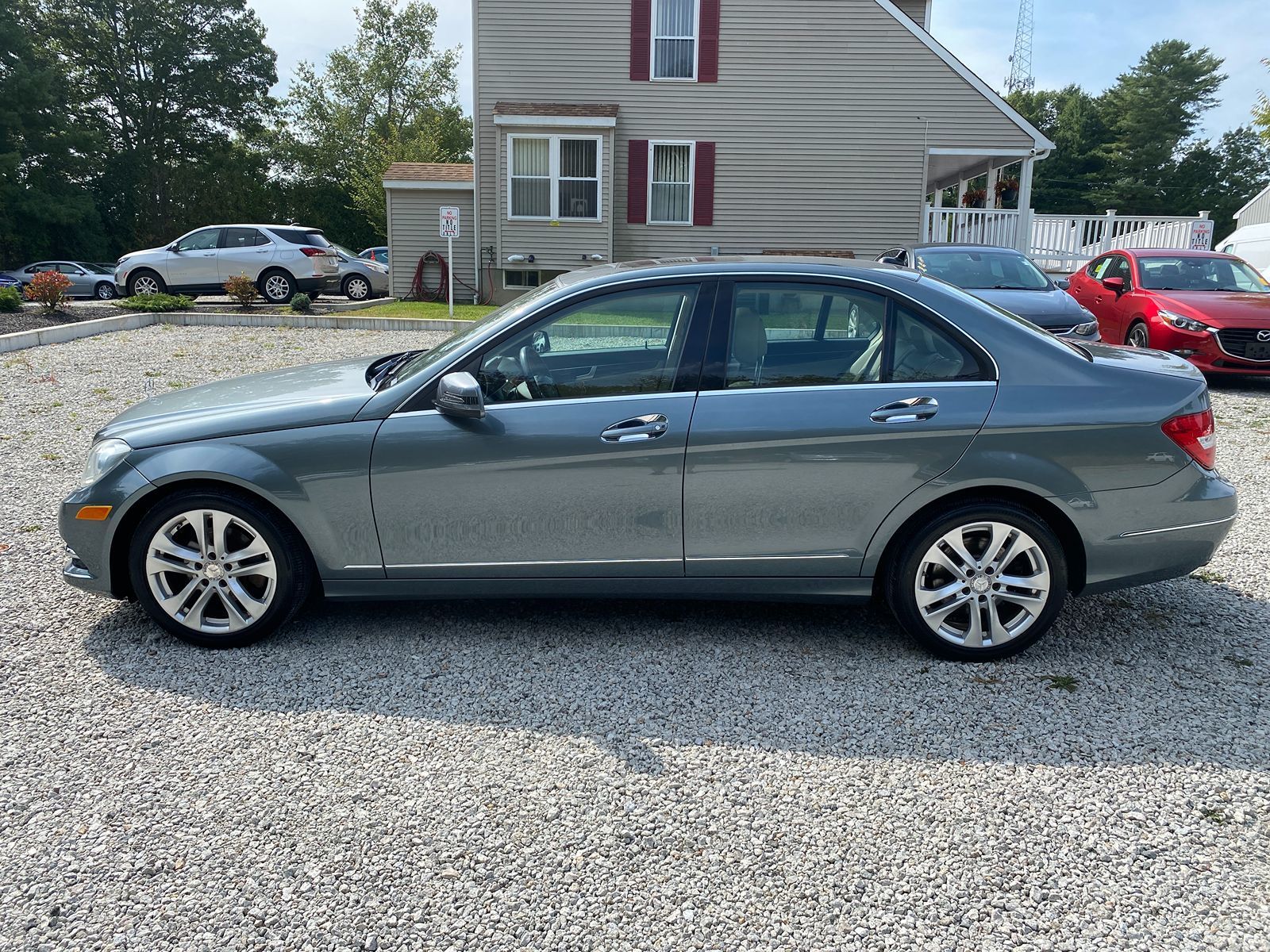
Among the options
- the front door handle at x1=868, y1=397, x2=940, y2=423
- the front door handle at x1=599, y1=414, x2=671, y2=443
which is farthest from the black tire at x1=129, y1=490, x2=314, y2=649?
the front door handle at x1=868, y1=397, x2=940, y2=423

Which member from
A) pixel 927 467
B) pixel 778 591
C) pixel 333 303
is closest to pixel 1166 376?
pixel 927 467

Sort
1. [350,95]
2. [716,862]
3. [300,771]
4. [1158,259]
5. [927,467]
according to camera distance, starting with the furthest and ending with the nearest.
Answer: [350,95] → [1158,259] → [927,467] → [300,771] → [716,862]

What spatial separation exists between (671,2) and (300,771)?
65.3ft

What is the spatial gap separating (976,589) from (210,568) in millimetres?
3149

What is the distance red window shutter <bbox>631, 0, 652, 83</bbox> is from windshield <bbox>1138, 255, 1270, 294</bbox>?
11234mm

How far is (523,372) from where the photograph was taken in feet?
13.4

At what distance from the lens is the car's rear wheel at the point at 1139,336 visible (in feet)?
38.3

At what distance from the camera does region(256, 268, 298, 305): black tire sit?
2014 centimetres

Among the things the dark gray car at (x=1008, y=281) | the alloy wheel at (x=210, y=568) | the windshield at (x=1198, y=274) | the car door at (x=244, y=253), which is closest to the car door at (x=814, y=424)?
the alloy wheel at (x=210, y=568)

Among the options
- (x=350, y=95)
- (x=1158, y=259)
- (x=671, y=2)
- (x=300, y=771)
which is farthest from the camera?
(x=350, y=95)

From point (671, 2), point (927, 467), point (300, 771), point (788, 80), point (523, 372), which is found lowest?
point (300, 771)

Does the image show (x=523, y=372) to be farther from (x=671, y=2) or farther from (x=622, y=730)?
(x=671, y=2)

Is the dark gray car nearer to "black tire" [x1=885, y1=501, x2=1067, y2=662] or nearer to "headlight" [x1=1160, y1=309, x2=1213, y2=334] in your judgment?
"headlight" [x1=1160, y1=309, x2=1213, y2=334]

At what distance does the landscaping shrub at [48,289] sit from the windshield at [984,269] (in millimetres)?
13990
